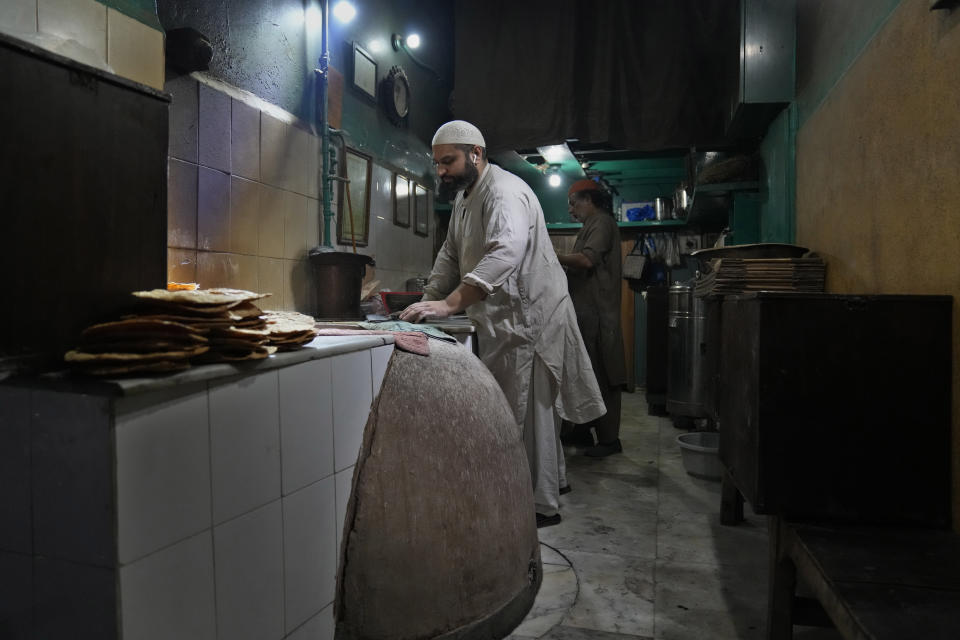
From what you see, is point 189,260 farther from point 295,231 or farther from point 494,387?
point 494,387

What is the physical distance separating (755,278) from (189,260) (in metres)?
2.38

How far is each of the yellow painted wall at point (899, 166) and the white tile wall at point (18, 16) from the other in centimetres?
247

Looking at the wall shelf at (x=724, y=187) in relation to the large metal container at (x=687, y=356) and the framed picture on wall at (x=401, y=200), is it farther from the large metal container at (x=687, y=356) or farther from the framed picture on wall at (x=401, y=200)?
the framed picture on wall at (x=401, y=200)

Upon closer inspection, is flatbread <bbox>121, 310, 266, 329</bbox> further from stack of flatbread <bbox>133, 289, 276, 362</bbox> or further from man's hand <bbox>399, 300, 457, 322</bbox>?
man's hand <bbox>399, 300, 457, 322</bbox>

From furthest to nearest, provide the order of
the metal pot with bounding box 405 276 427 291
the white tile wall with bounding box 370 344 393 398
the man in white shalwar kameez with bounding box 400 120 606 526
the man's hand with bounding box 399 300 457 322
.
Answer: the metal pot with bounding box 405 276 427 291, the man in white shalwar kameez with bounding box 400 120 606 526, the man's hand with bounding box 399 300 457 322, the white tile wall with bounding box 370 344 393 398

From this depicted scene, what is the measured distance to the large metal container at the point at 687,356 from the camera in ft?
15.1

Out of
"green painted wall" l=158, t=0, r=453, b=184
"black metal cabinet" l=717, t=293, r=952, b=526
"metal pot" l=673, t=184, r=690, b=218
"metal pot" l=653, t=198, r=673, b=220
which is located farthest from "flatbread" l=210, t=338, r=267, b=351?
"metal pot" l=653, t=198, r=673, b=220

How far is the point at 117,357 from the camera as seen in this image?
0.87 meters

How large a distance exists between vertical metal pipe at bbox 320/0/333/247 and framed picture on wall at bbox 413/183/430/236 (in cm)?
128

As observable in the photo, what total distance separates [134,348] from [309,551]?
0.63 m

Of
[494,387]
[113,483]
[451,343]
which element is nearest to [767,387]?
[494,387]

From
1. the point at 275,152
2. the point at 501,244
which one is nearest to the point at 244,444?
the point at 501,244

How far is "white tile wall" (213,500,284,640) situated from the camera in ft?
3.38

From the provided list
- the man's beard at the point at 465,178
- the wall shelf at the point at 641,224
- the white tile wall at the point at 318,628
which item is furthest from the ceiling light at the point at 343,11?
the wall shelf at the point at 641,224
